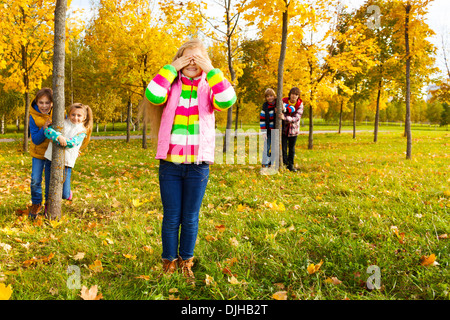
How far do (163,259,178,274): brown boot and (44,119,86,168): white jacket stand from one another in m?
2.10

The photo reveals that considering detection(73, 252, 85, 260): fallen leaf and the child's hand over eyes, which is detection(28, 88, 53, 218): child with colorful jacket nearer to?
the child's hand over eyes

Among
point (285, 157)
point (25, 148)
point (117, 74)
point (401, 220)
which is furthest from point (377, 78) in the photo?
point (25, 148)

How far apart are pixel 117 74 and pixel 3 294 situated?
11841mm

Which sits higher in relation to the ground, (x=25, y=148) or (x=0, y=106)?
(x=0, y=106)

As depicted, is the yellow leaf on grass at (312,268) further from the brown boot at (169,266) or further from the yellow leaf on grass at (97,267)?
the yellow leaf on grass at (97,267)

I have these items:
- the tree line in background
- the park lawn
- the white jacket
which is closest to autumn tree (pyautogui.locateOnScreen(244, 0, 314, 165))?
the tree line in background

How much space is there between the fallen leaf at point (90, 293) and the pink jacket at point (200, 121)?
107 cm

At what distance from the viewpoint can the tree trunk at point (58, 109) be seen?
11.2ft

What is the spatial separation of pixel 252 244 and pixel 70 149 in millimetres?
2588

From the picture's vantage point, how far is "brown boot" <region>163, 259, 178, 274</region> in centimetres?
242

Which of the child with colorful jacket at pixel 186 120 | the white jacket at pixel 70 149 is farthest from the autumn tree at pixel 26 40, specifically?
the child with colorful jacket at pixel 186 120

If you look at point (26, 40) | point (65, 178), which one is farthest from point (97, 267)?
point (26, 40)
